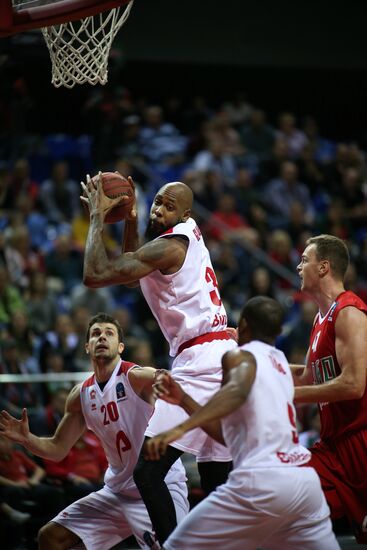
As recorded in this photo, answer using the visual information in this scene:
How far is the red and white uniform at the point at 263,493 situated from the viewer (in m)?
4.50

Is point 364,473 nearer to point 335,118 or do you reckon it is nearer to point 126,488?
point 126,488

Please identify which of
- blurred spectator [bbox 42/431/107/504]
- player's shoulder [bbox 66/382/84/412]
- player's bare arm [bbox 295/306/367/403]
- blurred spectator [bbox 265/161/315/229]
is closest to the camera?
player's bare arm [bbox 295/306/367/403]

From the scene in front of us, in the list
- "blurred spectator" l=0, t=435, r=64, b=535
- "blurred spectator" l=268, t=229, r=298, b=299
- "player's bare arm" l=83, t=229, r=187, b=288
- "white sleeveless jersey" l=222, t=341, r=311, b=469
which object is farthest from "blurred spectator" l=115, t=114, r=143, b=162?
"white sleeveless jersey" l=222, t=341, r=311, b=469

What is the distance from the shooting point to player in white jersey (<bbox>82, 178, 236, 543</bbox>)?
5.21 m

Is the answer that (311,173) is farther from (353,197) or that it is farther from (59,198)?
(59,198)

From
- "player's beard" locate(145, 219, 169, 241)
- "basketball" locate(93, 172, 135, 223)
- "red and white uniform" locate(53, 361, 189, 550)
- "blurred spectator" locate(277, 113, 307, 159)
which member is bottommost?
"blurred spectator" locate(277, 113, 307, 159)

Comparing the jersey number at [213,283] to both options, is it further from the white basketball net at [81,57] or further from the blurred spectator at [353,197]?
the blurred spectator at [353,197]

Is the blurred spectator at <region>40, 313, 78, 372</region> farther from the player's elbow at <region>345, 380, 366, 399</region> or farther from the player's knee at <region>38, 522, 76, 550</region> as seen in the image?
the player's elbow at <region>345, 380, 366, 399</region>

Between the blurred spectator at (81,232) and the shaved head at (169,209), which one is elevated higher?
the shaved head at (169,209)

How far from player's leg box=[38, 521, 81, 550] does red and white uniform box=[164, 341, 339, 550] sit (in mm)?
1658

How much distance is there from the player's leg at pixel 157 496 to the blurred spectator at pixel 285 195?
29.8 feet

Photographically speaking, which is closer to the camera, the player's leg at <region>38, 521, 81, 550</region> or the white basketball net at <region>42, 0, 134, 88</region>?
the player's leg at <region>38, 521, 81, 550</region>

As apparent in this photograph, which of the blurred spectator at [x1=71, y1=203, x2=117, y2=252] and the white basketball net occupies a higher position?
the white basketball net

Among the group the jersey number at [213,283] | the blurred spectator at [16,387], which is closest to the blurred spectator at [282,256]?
the blurred spectator at [16,387]
